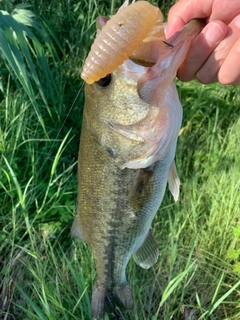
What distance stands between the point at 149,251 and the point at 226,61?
2.81ft

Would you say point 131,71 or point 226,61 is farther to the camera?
point 226,61

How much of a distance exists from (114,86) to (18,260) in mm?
1551

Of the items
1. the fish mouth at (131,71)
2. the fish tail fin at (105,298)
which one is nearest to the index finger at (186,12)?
the fish mouth at (131,71)

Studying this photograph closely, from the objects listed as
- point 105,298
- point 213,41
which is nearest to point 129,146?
point 213,41

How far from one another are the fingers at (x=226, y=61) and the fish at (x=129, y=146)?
0.37ft

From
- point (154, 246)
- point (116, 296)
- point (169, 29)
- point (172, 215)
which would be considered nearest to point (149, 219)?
point (154, 246)

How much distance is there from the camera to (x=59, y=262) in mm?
2332

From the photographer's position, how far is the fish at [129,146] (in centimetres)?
109

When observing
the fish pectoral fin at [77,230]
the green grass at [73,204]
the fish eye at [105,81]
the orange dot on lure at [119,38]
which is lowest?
the green grass at [73,204]

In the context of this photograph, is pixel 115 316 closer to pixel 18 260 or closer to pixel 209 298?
pixel 209 298

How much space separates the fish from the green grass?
40 centimetres

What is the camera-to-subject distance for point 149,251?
1.65 metres

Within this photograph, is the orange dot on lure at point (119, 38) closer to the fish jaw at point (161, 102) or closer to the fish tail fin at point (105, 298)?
the fish jaw at point (161, 102)

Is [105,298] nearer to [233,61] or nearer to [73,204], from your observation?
[73,204]
